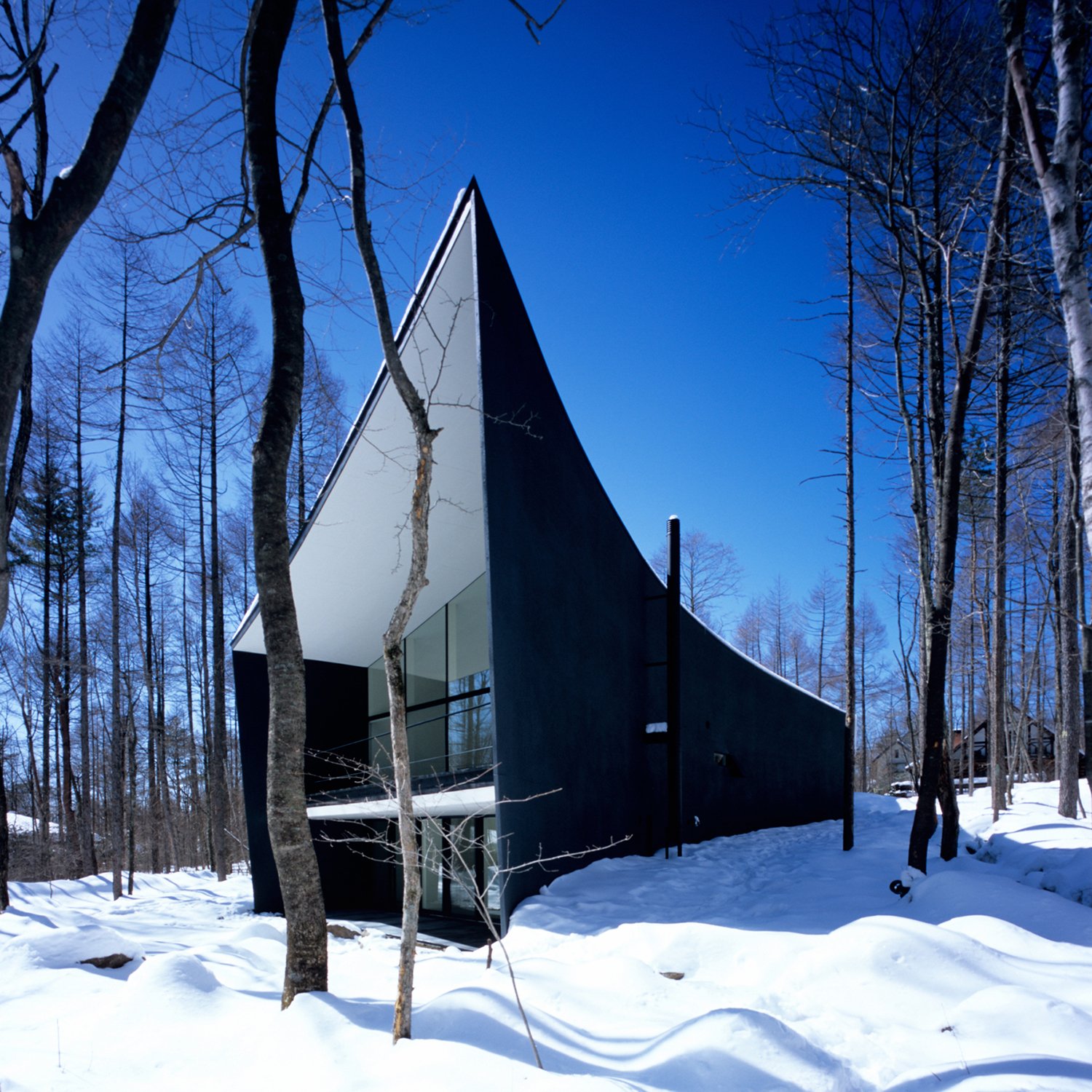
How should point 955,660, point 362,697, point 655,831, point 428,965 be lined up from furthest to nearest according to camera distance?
point 955,660
point 362,697
point 655,831
point 428,965

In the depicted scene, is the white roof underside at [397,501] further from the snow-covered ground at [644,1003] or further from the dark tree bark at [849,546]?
the dark tree bark at [849,546]

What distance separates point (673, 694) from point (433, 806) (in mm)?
4596

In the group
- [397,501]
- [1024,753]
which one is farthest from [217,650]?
[1024,753]

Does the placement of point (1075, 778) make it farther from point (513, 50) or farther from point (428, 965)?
point (513, 50)

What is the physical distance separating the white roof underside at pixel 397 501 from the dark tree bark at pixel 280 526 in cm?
204

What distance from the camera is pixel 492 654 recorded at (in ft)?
26.0

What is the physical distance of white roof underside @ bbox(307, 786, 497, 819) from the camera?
8.23 meters

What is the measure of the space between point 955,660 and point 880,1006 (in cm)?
2682

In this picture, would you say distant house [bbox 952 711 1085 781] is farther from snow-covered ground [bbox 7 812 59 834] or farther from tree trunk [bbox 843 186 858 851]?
snow-covered ground [bbox 7 812 59 834]

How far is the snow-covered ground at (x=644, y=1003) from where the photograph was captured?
3.39 metres

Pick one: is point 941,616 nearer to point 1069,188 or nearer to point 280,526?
point 1069,188

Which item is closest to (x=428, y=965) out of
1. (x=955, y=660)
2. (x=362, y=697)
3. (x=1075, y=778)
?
(x=362, y=697)

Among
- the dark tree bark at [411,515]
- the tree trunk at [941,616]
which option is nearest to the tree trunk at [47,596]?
the dark tree bark at [411,515]

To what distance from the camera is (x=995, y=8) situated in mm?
6047
